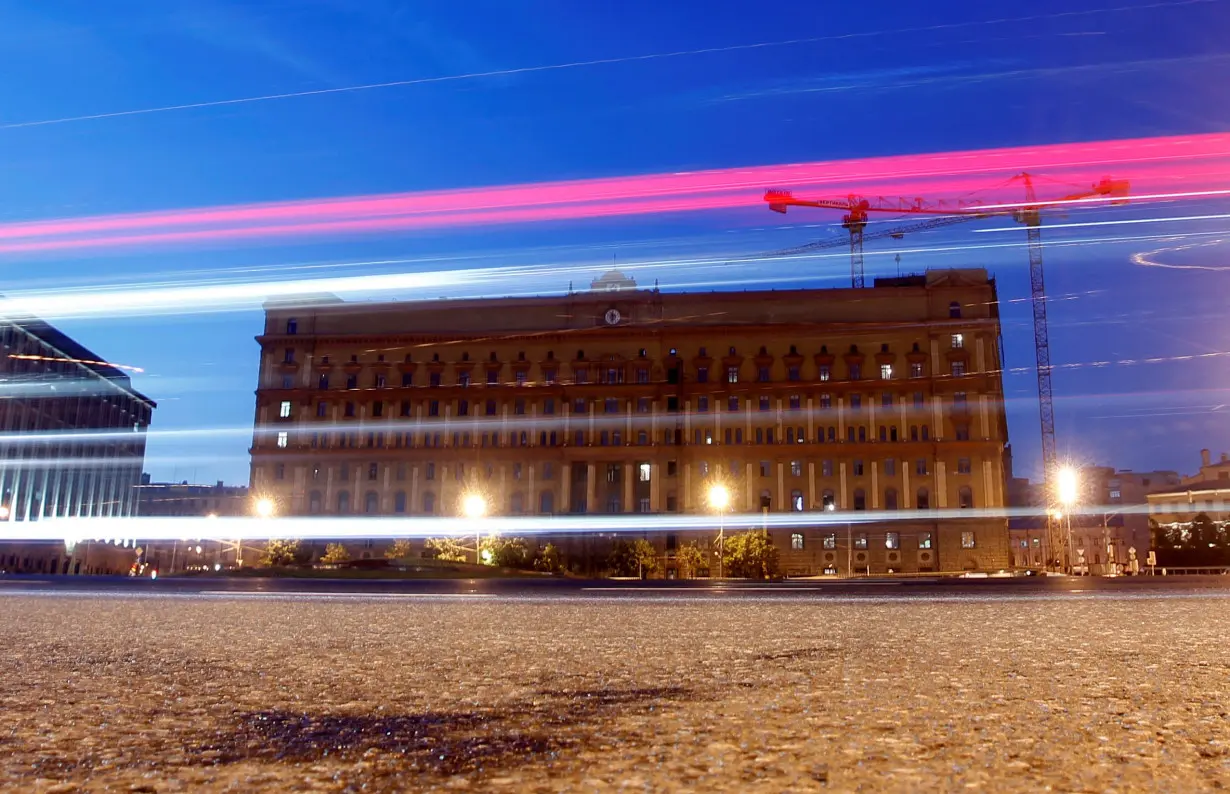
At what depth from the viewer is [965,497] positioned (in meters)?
68.4

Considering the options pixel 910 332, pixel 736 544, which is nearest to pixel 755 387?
pixel 910 332

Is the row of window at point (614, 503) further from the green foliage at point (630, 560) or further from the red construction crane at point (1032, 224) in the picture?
the red construction crane at point (1032, 224)

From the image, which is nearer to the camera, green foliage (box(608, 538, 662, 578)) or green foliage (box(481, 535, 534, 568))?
green foliage (box(481, 535, 534, 568))

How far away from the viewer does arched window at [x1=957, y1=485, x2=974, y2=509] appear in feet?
224

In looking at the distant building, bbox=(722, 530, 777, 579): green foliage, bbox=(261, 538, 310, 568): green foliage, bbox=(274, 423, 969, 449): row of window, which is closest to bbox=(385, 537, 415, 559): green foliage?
bbox=(261, 538, 310, 568): green foliage

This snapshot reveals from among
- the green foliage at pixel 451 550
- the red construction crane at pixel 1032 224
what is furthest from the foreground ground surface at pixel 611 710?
the red construction crane at pixel 1032 224

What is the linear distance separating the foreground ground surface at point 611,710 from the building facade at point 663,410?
64.3 m

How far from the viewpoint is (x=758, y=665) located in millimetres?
3350

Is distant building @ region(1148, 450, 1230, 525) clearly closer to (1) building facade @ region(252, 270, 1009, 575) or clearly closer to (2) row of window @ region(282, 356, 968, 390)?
(1) building facade @ region(252, 270, 1009, 575)

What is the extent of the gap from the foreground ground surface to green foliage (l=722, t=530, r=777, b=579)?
41.4 metres

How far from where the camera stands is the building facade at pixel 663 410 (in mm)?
69125

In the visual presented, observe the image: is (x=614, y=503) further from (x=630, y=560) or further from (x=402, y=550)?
(x=630, y=560)

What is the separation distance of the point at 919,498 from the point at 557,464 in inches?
1025

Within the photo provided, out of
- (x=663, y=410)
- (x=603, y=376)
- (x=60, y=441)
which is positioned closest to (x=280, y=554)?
(x=603, y=376)
